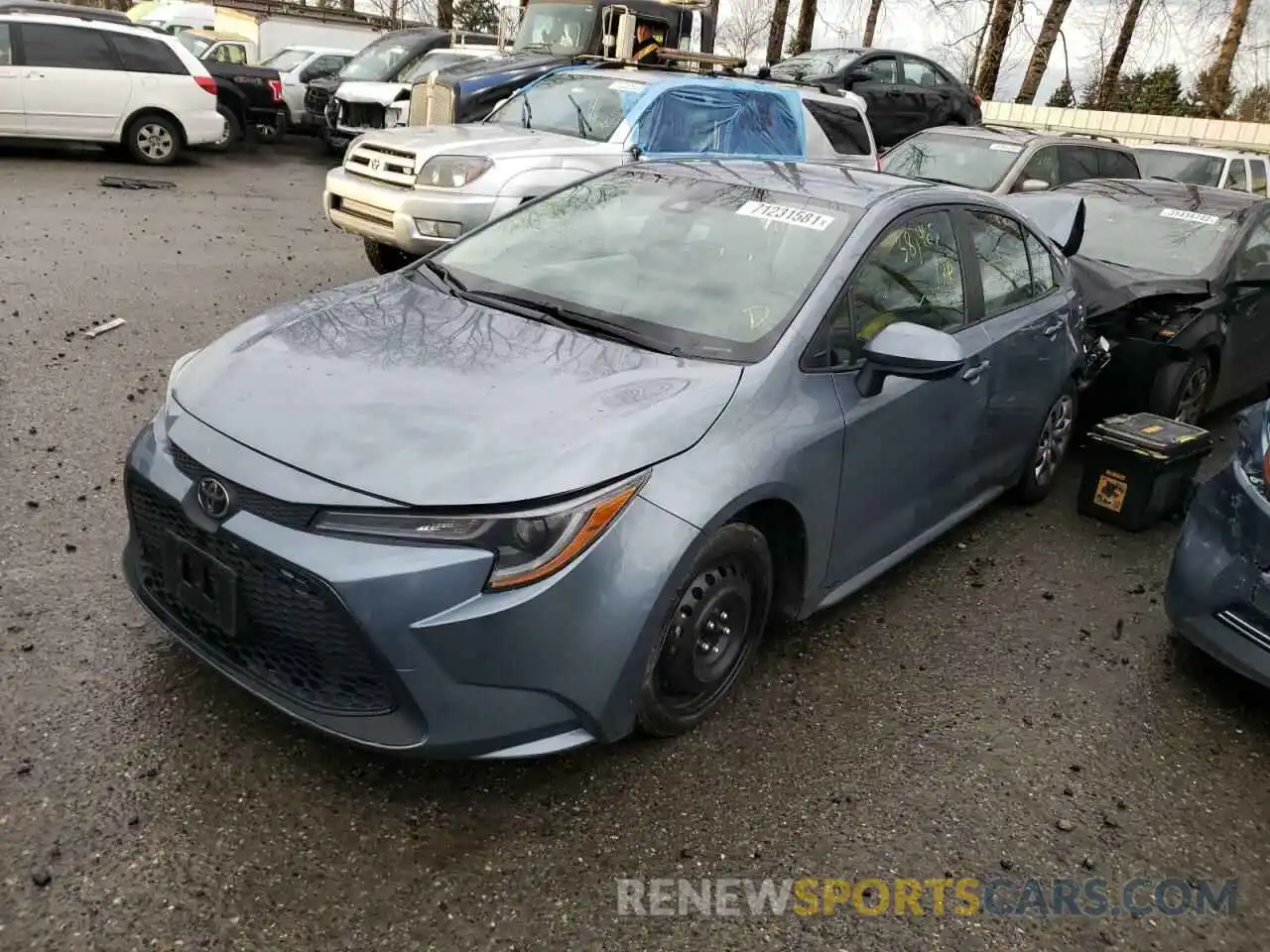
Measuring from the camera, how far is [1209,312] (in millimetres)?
5707

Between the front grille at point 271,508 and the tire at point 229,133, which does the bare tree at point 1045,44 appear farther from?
the front grille at point 271,508

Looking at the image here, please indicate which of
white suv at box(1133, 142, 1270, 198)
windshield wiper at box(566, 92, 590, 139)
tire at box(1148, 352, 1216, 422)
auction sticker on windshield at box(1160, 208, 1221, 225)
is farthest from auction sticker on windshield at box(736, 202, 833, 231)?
white suv at box(1133, 142, 1270, 198)

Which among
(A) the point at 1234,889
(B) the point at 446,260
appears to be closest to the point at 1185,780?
(A) the point at 1234,889

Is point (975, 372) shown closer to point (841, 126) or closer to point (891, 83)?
point (841, 126)

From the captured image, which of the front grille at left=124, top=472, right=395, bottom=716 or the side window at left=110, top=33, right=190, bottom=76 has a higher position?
the side window at left=110, top=33, right=190, bottom=76

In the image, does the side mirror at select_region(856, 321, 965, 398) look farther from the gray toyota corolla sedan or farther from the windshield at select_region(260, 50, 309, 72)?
the windshield at select_region(260, 50, 309, 72)

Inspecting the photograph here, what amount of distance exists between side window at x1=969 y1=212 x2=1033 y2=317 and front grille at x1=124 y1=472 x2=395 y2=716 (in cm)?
292

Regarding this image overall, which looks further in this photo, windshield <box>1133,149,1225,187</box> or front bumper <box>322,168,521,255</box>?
windshield <box>1133,149,1225,187</box>

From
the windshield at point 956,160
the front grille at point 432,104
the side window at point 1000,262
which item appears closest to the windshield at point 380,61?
the front grille at point 432,104

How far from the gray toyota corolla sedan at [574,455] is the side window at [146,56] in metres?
11.1

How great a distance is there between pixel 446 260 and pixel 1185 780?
3.07m

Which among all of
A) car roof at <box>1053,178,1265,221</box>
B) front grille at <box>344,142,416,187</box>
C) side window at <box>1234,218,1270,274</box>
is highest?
car roof at <box>1053,178,1265,221</box>

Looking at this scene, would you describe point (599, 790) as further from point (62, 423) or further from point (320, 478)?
point (62, 423)

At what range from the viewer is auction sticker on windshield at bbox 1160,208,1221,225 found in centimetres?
638
